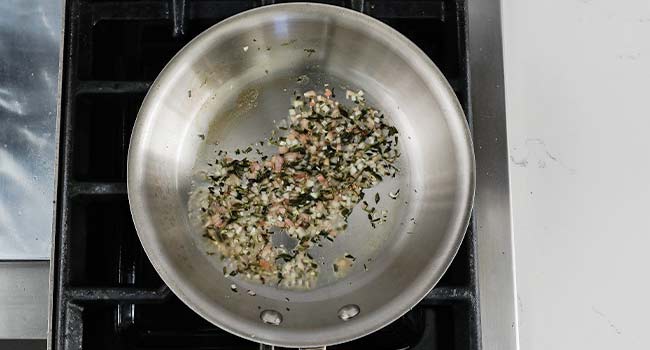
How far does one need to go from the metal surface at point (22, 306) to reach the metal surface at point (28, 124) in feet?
0.11

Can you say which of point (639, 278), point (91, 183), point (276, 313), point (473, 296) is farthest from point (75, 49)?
point (639, 278)

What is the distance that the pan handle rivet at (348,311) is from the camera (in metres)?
0.76

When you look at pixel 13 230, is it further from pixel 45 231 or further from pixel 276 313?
pixel 276 313

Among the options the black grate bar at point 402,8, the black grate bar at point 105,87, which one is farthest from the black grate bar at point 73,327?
the black grate bar at point 402,8

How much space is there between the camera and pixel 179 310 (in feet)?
2.68

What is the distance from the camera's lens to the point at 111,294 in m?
0.74

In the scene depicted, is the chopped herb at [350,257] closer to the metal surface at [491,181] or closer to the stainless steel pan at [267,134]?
the stainless steel pan at [267,134]

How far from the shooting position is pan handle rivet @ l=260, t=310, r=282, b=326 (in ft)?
2.51

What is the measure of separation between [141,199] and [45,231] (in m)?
0.22

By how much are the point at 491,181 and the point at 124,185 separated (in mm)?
427

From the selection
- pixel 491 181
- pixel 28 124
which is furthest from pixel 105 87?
pixel 491 181

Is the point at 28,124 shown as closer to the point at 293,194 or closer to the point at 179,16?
the point at 179,16

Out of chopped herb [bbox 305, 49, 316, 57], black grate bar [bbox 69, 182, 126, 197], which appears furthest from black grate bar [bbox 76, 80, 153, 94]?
chopped herb [bbox 305, 49, 316, 57]

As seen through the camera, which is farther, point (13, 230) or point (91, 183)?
point (13, 230)
